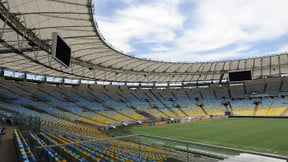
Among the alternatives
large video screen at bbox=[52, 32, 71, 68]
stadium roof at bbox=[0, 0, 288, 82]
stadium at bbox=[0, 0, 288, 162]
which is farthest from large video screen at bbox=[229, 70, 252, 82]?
large video screen at bbox=[52, 32, 71, 68]

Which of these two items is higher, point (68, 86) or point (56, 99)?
point (68, 86)

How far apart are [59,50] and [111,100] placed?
111 ft

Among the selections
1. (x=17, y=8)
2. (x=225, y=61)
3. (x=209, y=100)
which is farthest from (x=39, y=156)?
(x=209, y=100)

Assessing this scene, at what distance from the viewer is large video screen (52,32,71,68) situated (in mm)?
13367

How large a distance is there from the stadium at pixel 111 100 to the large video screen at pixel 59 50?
74 millimetres

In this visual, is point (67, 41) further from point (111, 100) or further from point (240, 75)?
point (240, 75)

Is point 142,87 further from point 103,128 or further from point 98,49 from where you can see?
point 98,49

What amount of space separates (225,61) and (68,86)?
118 feet

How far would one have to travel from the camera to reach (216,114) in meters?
47.3

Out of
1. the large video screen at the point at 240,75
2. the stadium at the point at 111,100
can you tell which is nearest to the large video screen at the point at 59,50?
the stadium at the point at 111,100

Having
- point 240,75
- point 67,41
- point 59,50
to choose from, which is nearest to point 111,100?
point 67,41

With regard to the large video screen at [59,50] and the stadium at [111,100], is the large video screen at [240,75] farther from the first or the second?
the large video screen at [59,50]

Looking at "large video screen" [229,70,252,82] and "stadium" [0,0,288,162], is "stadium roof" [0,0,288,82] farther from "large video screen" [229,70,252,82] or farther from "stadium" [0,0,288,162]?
"large video screen" [229,70,252,82]

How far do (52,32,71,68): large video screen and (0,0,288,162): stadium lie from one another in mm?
74
